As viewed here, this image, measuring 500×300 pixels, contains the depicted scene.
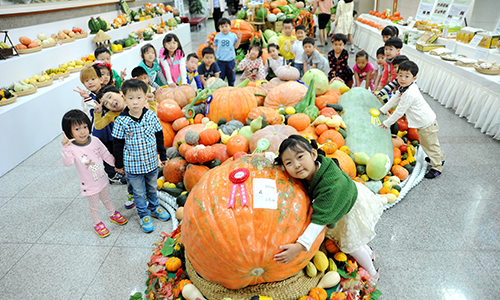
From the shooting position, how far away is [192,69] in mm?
5145

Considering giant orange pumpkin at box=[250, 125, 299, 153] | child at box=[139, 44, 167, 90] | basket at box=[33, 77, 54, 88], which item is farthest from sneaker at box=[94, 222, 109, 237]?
basket at box=[33, 77, 54, 88]

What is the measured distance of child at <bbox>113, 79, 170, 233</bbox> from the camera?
2665 millimetres

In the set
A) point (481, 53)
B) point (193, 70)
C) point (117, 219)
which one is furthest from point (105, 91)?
point (481, 53)

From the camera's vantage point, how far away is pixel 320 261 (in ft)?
7.12

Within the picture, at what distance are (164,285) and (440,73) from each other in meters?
6.04

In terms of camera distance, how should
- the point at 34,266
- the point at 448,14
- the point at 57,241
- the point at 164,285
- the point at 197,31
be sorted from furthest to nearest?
the point at 197,31 < the point at 448,14 < the point at 57,241 < the point at 34,266 < the point at 164,285

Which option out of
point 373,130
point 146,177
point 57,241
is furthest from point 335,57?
point 57,241

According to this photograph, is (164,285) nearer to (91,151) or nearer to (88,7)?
(91,151)

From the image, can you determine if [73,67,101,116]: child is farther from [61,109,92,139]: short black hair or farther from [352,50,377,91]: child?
[352,50,377,91]: child

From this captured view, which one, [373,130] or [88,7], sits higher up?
[88,7]

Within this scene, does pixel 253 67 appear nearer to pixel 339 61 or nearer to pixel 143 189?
pixel 339 61

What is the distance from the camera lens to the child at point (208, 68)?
17.1ft

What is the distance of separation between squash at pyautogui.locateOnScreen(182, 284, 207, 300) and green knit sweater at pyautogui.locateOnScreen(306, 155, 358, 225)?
931 mm

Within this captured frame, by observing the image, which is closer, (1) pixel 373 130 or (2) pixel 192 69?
(1) pixel 373 130
